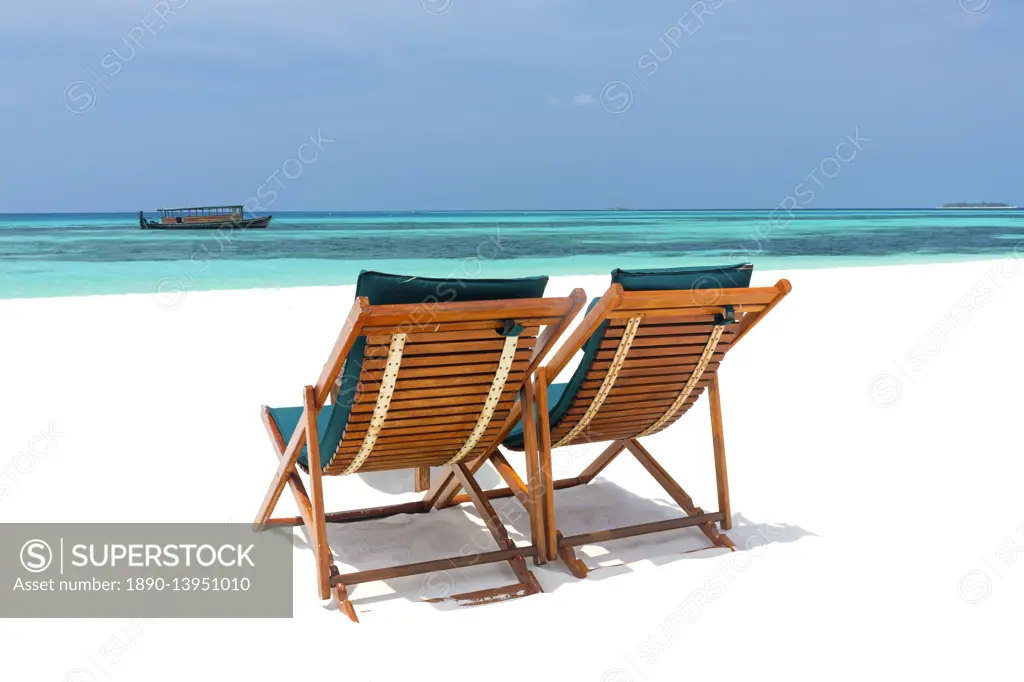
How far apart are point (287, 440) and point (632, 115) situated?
38.1 metres

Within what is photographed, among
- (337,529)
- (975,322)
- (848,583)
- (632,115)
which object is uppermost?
(632,115)

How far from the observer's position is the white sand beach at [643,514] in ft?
7.55

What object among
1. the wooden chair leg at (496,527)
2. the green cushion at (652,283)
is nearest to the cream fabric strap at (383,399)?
the wooden chair leg at (496,527)

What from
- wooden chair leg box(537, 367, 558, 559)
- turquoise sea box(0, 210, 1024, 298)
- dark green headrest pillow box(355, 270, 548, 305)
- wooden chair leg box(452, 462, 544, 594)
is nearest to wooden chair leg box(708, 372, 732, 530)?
wooden chair leg box(537, 367, 558, 559)

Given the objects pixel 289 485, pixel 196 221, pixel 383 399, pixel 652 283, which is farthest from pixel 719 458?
pixel 196 221

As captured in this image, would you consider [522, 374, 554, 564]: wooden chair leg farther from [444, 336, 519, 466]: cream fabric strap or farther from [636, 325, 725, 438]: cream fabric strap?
[636, 325, 725, 438]: cream fabric strap

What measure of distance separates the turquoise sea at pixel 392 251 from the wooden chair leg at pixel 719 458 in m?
15.1

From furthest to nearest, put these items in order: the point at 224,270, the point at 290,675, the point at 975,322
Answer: the point at 224,270, the point at 975,322, the point at 290,675

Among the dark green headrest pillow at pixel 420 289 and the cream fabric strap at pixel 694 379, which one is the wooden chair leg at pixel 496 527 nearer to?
the cream fabric strap at pixel 694 379

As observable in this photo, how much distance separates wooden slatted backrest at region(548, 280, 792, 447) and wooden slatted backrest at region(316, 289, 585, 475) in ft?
0.53

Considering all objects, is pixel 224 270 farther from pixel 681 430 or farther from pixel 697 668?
pixel 697 668

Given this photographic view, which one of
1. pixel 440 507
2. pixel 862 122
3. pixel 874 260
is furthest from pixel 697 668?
pixel 862 122

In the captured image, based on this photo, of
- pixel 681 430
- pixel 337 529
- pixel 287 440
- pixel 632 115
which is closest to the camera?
pixel 287 440

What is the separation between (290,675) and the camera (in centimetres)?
219
